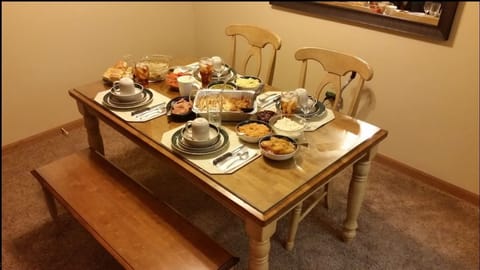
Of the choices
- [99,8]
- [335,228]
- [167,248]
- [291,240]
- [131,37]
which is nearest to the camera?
[167,248]

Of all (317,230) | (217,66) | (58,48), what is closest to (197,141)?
(217,66)

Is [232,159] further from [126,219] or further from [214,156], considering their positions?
[126,219]

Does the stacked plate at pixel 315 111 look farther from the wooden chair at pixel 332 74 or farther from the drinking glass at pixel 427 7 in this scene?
the drinking glass at pixel 427 7

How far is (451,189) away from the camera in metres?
2.29

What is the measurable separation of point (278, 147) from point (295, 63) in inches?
59.3

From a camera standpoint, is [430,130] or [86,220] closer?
[86,220]

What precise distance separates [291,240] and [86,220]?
37.1 inches

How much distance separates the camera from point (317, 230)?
2021 millimetres

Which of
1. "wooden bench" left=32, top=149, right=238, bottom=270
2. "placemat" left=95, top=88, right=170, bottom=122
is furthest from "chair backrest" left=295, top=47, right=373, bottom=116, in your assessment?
"wooden bench" left=32, top=149, right=238, bottom=270

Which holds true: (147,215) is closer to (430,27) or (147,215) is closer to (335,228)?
(335,228)

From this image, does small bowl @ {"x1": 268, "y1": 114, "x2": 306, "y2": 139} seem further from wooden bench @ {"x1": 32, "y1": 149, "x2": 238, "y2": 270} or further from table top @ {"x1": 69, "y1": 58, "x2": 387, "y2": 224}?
wooden bench @ {"x1": 32, "y1": 149, "x2": 238, "y2": 270}

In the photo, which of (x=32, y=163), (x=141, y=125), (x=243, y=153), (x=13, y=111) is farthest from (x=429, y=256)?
(x=13, y=111)

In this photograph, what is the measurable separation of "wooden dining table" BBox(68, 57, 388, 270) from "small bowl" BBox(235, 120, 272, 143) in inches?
3.1

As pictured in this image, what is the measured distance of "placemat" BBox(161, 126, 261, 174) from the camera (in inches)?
53.5
